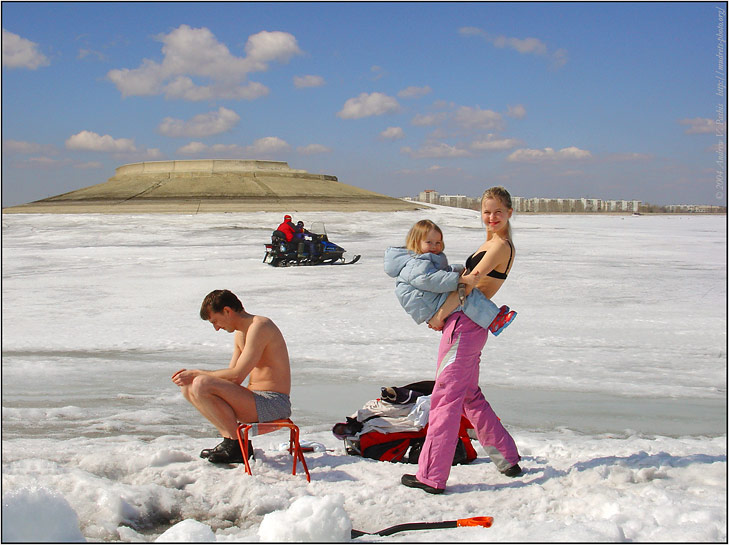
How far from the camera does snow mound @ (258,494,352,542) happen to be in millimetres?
2889

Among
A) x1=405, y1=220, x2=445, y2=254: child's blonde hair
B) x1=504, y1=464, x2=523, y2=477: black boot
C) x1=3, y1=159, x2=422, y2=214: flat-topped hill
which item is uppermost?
x1=3, y1=159, x2=422, y2=214: flat-topped hill

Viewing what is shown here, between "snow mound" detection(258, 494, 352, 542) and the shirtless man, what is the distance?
91 centimetres

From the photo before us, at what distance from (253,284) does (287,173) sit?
4940 centimetres

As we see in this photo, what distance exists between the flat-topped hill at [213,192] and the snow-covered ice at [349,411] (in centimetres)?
3226

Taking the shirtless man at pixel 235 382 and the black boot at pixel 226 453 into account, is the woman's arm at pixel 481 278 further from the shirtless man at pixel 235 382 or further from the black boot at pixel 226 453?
the black boot at pixel 226 453

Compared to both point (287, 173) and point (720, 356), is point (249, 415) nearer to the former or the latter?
point (720, 356)

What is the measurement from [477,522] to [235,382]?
1535 millimetres

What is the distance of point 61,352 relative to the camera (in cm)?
705

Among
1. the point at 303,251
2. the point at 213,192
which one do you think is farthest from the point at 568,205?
the point at 303,251

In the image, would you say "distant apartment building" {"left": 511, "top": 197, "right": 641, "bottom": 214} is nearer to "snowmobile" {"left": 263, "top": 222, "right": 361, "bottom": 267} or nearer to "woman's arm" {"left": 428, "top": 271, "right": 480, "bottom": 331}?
"snowmobile" {"left": 263, "top": 222, "right": 361, "bottom": 267}

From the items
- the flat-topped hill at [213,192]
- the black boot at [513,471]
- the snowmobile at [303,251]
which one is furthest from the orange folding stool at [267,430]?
the flat-topped hill at [213,192]

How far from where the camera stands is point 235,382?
3869mm

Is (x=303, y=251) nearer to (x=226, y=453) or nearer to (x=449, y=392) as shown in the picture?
(x=226, y=453)

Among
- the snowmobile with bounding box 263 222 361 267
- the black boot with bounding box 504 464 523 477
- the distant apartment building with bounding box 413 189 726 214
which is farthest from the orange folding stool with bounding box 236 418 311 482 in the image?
the distant apartment building with bounding box 413 189 726 214
